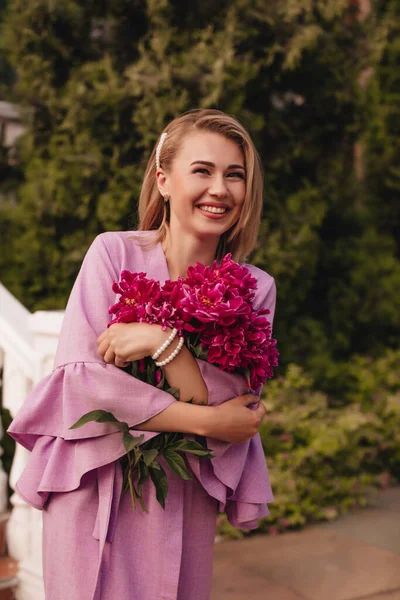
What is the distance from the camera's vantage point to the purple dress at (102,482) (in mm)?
1771

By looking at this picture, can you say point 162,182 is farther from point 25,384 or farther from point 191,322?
point 25,384

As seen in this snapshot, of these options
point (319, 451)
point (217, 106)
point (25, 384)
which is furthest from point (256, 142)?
point (25, 384)

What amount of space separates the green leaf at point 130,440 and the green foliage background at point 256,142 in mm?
2662

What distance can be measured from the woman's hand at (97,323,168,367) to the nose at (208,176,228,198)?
414mm

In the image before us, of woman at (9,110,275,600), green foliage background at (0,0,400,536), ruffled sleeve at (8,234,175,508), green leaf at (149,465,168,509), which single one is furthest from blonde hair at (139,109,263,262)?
green foliage background at (0,0,400,536)

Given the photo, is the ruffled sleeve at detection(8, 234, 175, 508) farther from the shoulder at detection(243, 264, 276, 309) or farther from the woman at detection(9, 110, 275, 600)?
the shoulder at detection(243, 264, 276, 309)

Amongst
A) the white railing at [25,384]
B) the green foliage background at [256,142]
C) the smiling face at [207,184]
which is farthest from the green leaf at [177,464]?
the green foliage background at [256,142]

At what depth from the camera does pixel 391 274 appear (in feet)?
19.9

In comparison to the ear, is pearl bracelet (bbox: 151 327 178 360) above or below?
below

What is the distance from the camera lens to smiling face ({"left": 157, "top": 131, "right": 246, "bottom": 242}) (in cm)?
193

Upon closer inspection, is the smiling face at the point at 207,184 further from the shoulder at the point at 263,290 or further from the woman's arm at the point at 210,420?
the woman's arm at the point at 210,420

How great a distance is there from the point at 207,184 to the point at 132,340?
49 centimetres

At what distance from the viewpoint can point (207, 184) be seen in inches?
75.9

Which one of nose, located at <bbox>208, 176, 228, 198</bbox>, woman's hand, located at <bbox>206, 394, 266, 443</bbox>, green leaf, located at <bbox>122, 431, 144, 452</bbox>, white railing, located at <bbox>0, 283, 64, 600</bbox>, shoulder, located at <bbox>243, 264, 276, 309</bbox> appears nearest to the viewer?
green leaf, located at <bbox>122, 431, 144, 452</bbox>
